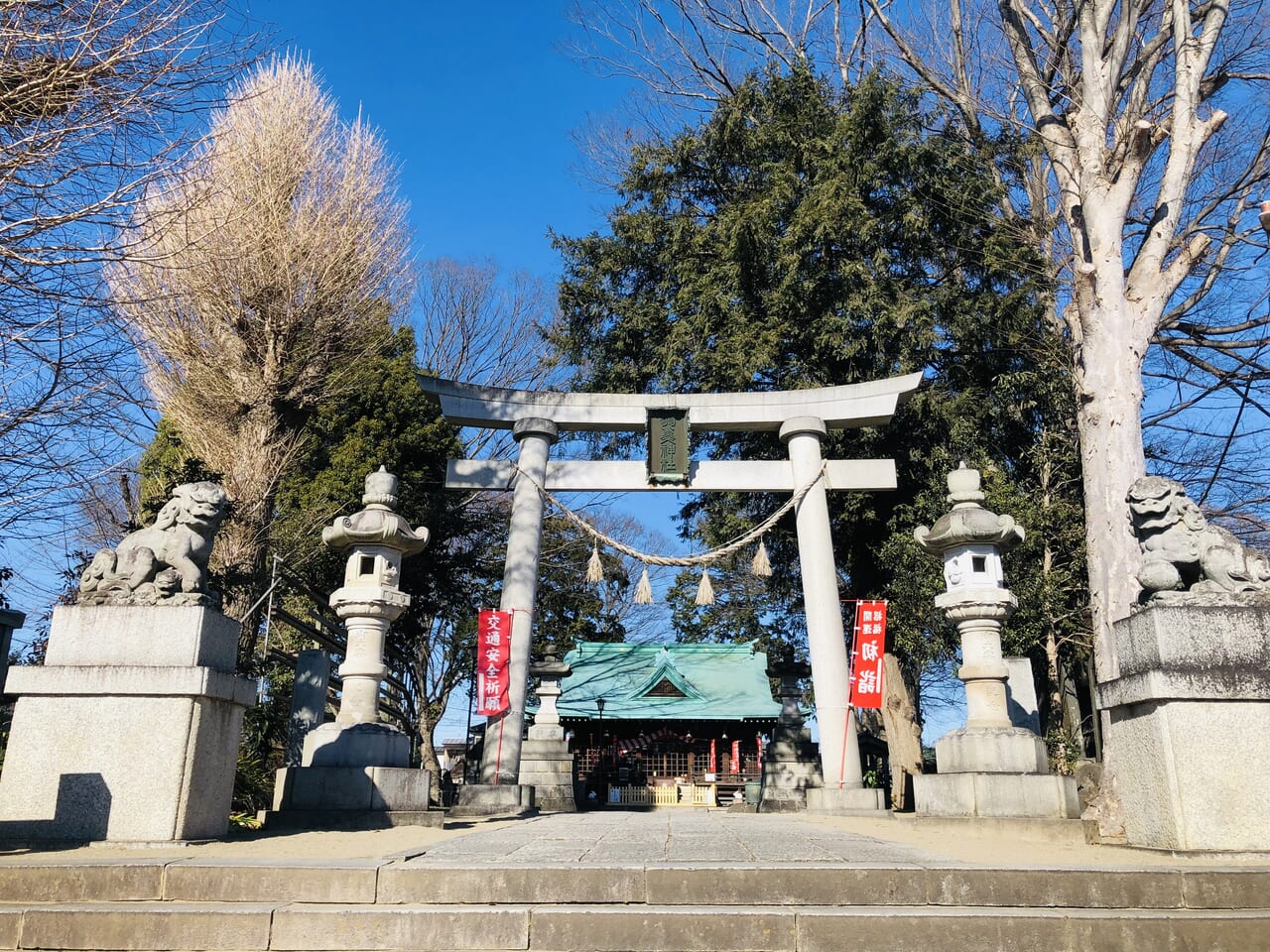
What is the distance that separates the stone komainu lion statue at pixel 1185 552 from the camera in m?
4.78

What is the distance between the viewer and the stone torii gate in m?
11.6

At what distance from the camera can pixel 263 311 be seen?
12.1 m

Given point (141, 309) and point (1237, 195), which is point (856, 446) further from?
point (141, 309)

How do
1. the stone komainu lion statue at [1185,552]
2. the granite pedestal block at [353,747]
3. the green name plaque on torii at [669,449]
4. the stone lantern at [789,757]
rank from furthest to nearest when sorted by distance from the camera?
the stone lantern at [789,757] < the green name plaque on torii at [669,449] < the granite pedestal block at [353,747] < the stone komainu lion statue at [1185,552]

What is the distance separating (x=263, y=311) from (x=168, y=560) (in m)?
7.53

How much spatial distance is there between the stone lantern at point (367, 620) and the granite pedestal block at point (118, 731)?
8.10ft

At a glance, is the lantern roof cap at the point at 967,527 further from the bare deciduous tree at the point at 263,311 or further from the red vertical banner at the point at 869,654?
the bare deciduous tree at the point at 263,311

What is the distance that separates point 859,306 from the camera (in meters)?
14.1

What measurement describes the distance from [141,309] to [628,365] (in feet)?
26.9

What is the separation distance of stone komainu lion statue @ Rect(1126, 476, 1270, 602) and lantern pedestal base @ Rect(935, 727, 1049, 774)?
263 centimetres

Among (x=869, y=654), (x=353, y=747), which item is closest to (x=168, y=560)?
(x=353, y=747)

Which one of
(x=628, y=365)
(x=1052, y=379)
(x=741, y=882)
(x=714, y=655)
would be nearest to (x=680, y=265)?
(x=628, y=365)

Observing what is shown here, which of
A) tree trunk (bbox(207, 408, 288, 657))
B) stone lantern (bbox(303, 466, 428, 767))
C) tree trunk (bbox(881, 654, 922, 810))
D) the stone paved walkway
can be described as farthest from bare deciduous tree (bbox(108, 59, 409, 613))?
tree trunk (bbox(881, 654, 922, 810))

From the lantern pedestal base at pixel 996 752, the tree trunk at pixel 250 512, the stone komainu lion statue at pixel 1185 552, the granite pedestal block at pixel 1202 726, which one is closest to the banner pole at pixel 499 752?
the tree trunk at pixel 250 512
